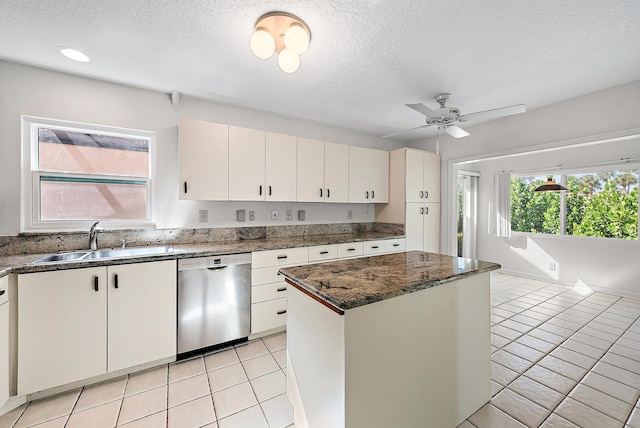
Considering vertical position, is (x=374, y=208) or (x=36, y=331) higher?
(x=374, y=208)

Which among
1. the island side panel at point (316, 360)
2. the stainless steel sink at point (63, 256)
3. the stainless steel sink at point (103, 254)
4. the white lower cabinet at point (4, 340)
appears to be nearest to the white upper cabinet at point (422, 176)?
the island side panel at point (316, 360)

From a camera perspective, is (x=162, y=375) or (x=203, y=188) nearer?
(x=162, y=375)

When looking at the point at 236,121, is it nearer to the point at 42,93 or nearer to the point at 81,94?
the point at 81,94

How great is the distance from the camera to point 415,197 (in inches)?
156

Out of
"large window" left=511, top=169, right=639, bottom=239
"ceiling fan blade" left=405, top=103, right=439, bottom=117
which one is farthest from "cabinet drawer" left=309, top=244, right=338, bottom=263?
"large window" left=511, top=169, right=639, bottom=239

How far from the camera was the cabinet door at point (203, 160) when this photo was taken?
8.34 ft

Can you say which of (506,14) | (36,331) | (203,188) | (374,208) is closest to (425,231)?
(374,208)

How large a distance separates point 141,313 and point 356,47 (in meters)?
2.65

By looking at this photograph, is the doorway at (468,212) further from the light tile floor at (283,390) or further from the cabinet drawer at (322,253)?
the cabinet drawer at (322,253)

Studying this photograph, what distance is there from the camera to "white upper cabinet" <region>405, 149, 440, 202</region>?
391cm

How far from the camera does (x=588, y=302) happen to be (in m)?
3.62

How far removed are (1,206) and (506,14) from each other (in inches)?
158

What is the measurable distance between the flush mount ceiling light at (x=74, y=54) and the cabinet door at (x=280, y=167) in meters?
1.59

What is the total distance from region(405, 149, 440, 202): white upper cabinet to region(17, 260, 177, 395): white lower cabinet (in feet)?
10.7
